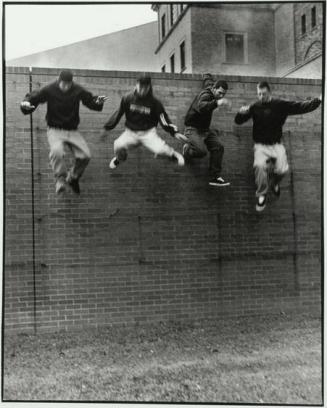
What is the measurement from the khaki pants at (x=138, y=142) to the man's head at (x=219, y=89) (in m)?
0.90

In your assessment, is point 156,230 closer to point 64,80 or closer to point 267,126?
point 267,126

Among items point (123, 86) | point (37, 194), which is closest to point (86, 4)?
point (123, 86)

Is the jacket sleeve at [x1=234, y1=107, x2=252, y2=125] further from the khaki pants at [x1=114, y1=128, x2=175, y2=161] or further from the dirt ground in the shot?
the dirt ground

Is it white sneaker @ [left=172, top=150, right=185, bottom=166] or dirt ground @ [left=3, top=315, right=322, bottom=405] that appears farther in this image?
white sneaker @ [left=172, top=150, right=185, bottom=166]

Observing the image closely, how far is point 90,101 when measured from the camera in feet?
19.9

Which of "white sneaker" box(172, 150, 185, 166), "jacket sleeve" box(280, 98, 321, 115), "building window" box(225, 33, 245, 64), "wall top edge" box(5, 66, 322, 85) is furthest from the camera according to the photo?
"building window" box(225, 33, 245, 64)

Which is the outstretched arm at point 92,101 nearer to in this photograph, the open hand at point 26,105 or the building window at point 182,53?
the open hand at point 26,105

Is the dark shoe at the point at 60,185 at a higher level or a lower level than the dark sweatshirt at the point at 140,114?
lower

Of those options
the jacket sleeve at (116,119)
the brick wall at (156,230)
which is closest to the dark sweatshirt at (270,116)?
the brick wall at (156,230)

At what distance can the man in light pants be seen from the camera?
6.13 metres

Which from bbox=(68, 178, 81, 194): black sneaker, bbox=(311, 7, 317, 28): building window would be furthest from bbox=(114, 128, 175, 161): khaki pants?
bbox=(311, 7, 317, 28): building window

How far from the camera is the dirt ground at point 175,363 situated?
16.2 ft

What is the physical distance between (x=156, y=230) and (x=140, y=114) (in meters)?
1.40

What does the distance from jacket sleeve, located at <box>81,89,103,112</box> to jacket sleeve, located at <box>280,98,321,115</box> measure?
7.40ft
